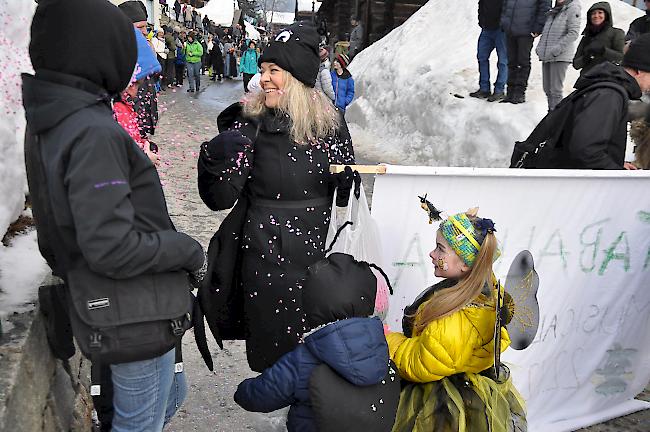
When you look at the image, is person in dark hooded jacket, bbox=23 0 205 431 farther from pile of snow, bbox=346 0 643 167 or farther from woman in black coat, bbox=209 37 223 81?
woman in black coat, bbox=209 37 223 81

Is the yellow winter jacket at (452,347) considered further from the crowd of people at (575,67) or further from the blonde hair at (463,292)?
the crowd of people at (575,67)

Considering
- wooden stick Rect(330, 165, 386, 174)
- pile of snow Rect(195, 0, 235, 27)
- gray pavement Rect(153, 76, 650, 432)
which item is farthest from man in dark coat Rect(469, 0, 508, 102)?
pile of snow Rect(195, 0, 235, 27)

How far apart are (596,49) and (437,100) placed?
3662mm

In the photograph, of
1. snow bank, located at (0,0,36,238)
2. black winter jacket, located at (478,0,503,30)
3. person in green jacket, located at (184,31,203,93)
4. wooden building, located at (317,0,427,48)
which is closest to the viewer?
snow bank, located at (0,0,36,238)

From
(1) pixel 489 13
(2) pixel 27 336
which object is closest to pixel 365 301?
(2) pixel 27 336

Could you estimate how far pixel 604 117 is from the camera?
3387 mm

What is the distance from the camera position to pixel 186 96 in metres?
18.2

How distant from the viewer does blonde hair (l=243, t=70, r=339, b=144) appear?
2707mm

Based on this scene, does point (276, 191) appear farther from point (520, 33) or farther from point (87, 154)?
point (520, 33)

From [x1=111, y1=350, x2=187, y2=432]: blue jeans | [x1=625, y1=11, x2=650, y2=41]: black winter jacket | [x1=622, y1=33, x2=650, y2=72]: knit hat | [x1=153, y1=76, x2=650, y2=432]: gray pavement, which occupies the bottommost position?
[x1=153, y1=76, x2=650, y2=432]: gray pavement

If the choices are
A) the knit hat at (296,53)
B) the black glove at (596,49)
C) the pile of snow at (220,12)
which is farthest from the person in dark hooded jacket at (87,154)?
the pile of snow at (220,12)

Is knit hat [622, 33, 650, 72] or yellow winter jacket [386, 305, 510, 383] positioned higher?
knit hat [622, 33, 650, 72]

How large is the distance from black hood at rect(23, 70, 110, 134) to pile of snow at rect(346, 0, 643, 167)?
7.72 meters

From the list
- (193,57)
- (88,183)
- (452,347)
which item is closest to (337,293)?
(452,347)
